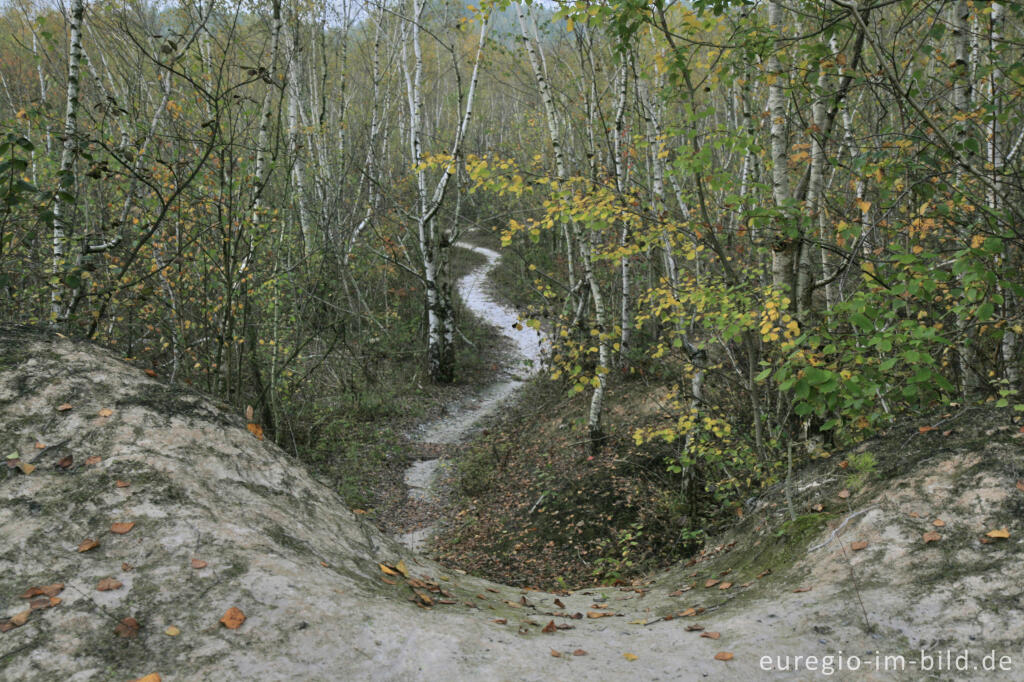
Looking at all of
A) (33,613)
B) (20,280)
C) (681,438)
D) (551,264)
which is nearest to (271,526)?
(33,613)

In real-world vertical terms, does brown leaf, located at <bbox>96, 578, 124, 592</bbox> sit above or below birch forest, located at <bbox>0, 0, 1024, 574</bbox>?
below

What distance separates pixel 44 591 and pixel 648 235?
197 inches

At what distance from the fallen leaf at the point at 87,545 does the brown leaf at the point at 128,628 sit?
0.52 m

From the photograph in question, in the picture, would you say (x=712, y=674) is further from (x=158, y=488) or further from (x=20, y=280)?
(x=20, y=280)

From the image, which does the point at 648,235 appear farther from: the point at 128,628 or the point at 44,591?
the point at 44,591

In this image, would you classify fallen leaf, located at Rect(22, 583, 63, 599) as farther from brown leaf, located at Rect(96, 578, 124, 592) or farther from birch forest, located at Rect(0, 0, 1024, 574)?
birch forest, located at Rect(0, 0, 1024, 574)

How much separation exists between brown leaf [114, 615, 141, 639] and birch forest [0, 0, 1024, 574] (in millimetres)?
2004

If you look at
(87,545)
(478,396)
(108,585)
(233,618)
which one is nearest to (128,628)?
(108,585)

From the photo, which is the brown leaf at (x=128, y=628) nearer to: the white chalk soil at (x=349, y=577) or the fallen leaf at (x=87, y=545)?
the white chalk soil at (x=349, y=577)

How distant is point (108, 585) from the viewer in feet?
8.23

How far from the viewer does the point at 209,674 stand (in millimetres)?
2207

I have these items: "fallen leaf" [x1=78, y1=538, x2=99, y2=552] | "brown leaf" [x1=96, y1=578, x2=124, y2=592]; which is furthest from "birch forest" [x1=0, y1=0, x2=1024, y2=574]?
"brown leaf" [x1=96, y1=578, x2=124, y2=592]

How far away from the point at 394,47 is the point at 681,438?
11437mm

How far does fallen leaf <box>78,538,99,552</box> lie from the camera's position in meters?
2.68
